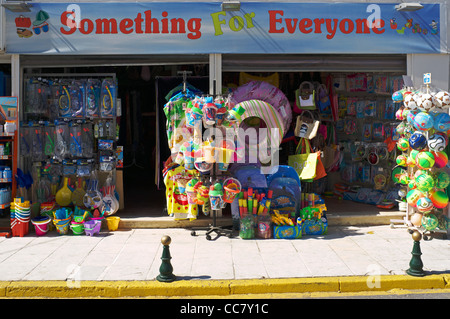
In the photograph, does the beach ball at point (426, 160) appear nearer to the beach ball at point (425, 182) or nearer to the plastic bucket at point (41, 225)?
the beach ball at point (425, 182)

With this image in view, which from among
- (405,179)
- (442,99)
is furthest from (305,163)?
(442,99)

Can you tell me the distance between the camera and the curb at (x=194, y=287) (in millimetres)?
Result: 5652

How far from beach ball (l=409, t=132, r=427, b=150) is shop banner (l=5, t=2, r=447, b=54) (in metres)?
1.94

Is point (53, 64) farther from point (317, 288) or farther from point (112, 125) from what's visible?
point (317, 288)

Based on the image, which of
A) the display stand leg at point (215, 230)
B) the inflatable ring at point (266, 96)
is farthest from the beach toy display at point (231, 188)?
the inflatable ring at point (266, 96)

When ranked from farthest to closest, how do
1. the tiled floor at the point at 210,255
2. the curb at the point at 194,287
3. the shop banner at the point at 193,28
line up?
the shop banner at the point at 193,28 < the tiled floor at the point at 210,255 < the curb at the point at 194,287

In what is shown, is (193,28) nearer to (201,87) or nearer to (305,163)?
(201,87)

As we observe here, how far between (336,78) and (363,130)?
1.34 m

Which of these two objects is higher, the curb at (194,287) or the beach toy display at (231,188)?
the beach toy display at (231,188)

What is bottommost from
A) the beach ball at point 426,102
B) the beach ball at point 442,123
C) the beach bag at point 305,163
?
the beach bag at point 305,163

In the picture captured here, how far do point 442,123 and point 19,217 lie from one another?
703 centimetres

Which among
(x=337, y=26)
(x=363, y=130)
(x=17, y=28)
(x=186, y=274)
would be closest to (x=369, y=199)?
(x=363, y=130)

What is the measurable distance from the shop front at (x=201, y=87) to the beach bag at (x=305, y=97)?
0.09 feet

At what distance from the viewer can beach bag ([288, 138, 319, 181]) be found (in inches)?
339
